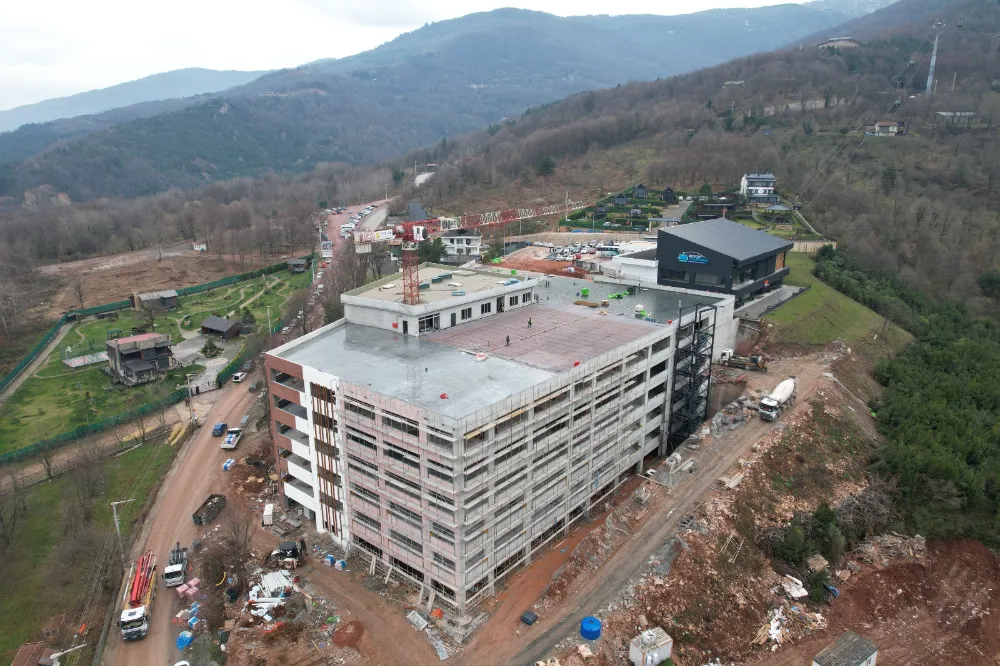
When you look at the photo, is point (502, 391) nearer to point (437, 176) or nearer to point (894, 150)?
point (894, 150)

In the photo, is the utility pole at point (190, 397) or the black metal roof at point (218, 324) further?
the black metal roof at point (218, 324)

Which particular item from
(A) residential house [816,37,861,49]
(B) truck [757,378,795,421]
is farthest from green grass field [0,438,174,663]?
(A) residential house [816,37,861,49]

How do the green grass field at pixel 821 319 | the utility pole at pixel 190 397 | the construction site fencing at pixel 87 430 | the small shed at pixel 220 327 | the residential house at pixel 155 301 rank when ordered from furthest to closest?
the residential house at pixel 155 301 < the small shed at pixel 220 327 < the green grass field at pixel 821 319 < the utility pole at pixel 190 397 < the construction site fencing at pixel 87 430

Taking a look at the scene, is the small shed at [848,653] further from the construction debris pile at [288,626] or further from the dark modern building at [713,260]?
the dark modern building at [713,260]

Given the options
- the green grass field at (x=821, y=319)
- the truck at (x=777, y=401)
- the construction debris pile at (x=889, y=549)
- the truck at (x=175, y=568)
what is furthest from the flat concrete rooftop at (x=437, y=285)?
the construction debris pile at (x=889, y=549)

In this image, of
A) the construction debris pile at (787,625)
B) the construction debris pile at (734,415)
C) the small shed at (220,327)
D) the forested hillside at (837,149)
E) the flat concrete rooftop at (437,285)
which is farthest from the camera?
the forested hillside at (837,149)

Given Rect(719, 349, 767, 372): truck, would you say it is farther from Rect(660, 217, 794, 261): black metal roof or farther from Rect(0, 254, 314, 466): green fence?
Rect(0, 254, 314, 466): green fence

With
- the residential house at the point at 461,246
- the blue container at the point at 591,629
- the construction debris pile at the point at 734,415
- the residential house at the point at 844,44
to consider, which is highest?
the residential house at the point at 844,44
